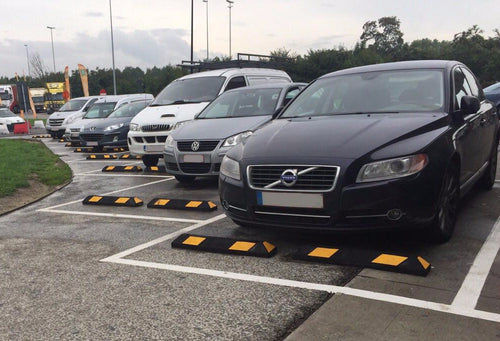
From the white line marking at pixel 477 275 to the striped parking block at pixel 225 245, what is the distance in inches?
60.8

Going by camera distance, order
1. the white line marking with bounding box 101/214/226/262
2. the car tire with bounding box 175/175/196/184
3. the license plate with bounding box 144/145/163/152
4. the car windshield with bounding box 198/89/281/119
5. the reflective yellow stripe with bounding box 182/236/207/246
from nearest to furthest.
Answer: the white line marking with bounding box 101/214/226/262
the reflective yellow stripe with bounding box 182/236/207/246
the car tire with bounding box 175/175/196/184
the car windshield with bounding box 198/89/281/119
the license plate with bounding box 144/145/163/152

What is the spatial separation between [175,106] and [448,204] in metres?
6.95

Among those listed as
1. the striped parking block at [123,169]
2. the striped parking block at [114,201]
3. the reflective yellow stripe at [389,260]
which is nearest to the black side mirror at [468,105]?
the reflective yellow stripe at [389,260]

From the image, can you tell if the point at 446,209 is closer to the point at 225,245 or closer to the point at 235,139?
the point at 225,245

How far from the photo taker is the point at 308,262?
4.09 meters

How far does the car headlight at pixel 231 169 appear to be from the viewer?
456 centimetres

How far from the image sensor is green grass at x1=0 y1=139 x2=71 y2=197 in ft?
28.7

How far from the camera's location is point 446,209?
439cm

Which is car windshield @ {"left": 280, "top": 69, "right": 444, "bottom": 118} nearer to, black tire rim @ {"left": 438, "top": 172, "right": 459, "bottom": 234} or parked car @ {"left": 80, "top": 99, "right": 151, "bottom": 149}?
black tire rim @ {"left": 438, "top": 172, "right": 459, "bottom": 234}

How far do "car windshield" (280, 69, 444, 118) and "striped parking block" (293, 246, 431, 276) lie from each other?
4.95 ft

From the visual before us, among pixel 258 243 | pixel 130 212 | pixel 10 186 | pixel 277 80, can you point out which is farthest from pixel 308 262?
pixel 277 80

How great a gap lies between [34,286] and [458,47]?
60546mm

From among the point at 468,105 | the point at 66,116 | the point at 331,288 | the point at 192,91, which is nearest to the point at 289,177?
the point at 331,288

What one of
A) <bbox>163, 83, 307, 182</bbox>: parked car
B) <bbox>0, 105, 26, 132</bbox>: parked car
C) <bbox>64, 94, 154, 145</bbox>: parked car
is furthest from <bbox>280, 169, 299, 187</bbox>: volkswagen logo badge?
<bbox>0, 105, 26, 132</bbox>: parked car
